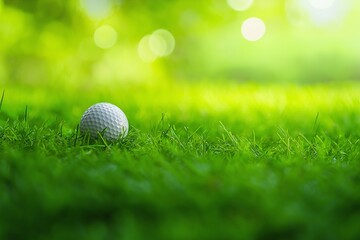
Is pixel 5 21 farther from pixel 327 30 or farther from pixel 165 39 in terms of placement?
pixel 327 30

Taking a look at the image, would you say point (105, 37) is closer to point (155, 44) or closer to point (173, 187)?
point (155, 44)

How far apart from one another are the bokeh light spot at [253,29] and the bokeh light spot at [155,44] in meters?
1.04

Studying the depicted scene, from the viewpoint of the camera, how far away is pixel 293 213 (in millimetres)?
1126


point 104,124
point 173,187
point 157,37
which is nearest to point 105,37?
point 157,37

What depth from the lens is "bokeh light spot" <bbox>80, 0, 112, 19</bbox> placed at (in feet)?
19.5

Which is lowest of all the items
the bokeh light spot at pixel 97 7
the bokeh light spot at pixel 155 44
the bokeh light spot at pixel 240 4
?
the bokeh light spot at pixel 155 44

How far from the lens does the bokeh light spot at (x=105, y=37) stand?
20.9 feet

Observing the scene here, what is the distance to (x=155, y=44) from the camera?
698cm

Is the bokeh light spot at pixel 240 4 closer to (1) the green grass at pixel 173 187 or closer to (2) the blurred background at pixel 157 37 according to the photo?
(2) the blurred background at pixel 157 37

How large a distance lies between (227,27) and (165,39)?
90 centimetres

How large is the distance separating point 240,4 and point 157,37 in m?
1.25

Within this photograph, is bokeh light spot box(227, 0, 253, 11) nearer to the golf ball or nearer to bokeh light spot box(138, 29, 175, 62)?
bokeh light spot box(138, 29, 175, 62)

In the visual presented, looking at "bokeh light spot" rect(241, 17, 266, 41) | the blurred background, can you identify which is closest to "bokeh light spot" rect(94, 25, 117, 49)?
the blurred background

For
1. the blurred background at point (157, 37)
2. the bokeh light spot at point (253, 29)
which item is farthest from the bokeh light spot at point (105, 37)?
the bokeh light spot at point (253, 29)
